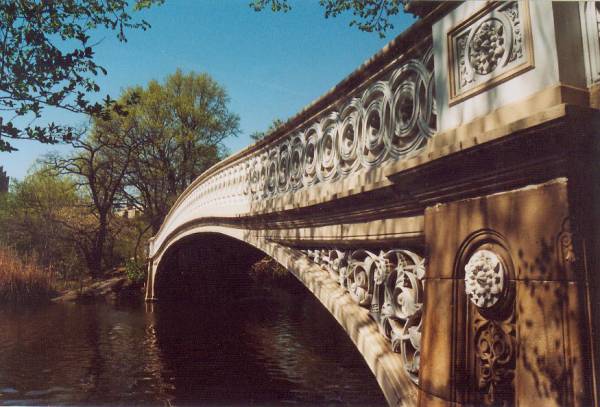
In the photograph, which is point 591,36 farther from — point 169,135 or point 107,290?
point 169,135

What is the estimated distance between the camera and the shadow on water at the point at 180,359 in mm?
7203

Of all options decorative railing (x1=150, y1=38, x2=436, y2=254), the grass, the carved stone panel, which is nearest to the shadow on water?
the grass

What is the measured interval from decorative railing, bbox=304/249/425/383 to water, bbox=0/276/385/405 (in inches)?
152

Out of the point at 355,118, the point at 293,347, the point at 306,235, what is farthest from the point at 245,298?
the point at 355,118

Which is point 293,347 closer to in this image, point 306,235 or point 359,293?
point 306,235

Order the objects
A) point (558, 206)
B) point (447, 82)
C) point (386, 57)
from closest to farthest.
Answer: point (558, 206)
point (447, 82)
point (386, 57)

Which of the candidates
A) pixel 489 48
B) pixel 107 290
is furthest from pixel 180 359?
pixel 107 290

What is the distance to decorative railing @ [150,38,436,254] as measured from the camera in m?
2.73

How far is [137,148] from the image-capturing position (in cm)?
2547

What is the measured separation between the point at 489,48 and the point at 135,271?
2286 centimetres

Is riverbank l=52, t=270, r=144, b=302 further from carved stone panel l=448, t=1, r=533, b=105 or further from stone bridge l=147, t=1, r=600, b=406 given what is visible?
carved stone panel l=448, t=1, r=533, b=105

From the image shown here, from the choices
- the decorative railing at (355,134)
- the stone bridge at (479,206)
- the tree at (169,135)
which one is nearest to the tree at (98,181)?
the tree at (169,135)

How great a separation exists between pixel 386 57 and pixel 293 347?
345 inches

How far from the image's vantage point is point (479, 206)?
→ 2.05 m
